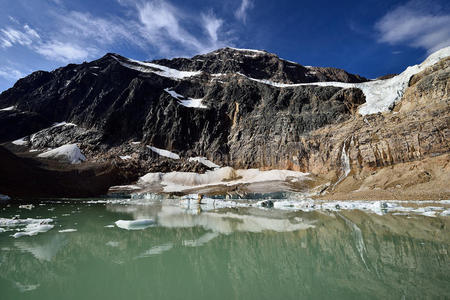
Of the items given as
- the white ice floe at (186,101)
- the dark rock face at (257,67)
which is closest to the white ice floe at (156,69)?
the dark rock face at (257,67)

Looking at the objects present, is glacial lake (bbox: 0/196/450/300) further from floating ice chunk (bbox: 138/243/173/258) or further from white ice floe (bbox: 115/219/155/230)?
white ice floe (bbox: 115/219/155/230)

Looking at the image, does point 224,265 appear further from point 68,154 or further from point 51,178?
point 68,154

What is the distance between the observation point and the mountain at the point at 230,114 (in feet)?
157

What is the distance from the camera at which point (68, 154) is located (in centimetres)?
6944

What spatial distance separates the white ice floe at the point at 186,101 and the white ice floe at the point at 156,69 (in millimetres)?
11104

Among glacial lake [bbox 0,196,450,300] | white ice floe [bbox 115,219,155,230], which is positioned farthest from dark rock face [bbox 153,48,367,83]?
glacial lake [bbox 0,196,450,300]

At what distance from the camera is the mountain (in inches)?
1890

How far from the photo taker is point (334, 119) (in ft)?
209

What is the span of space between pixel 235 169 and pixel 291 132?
63.5ft

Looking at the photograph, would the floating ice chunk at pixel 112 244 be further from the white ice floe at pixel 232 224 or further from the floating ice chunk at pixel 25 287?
the floating ice chunk at pixel 25 287

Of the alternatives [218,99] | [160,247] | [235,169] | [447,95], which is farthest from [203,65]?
[160,247]

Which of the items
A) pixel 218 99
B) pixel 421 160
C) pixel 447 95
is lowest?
pixel 421 160

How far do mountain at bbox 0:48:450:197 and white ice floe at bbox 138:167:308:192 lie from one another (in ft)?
7.97

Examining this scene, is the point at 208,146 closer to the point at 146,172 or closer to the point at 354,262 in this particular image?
the point at 146,172
